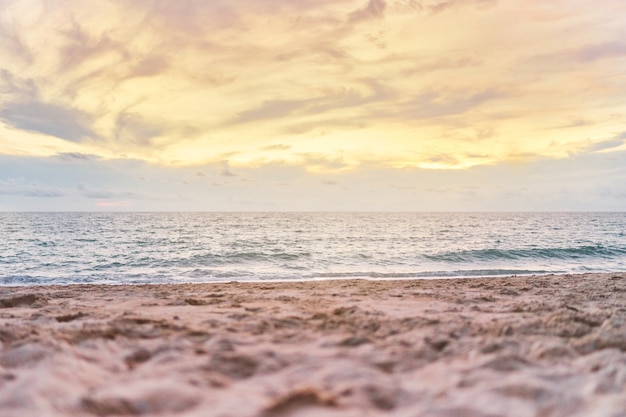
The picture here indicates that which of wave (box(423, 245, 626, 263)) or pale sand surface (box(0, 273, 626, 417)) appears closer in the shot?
pale sand surface (box(0, 273, 626, 417))

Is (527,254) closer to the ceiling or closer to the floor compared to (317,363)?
closer to the floor

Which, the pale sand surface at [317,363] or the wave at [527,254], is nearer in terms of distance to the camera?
the pale sand surface at [317,363]

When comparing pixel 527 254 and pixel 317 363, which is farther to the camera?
pixel 527 254

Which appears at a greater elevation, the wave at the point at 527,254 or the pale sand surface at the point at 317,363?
the pale sand surface at the point at 317,363

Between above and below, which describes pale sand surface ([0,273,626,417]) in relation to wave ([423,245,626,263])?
above

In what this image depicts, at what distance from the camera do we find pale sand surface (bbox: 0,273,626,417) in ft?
9.62

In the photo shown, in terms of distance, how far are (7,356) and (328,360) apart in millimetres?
3232

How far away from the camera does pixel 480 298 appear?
757 cm

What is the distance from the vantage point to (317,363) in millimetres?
3674

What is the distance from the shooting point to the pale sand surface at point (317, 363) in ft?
9.62

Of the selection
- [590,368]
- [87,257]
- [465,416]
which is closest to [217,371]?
[465,416]

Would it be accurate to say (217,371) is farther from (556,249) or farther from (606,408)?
(556,249)

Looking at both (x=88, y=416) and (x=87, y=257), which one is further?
(x=87, y=257)

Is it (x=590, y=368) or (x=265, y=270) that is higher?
(x=590, y=368)
